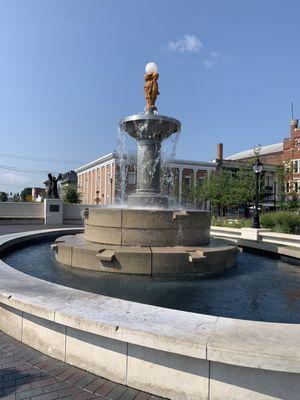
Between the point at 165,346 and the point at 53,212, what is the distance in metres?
25.3

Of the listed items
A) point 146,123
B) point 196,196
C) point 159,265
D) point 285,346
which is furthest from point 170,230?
point 196,196

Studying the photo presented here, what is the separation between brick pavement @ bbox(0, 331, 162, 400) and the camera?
3211mm

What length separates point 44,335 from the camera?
13.3ft

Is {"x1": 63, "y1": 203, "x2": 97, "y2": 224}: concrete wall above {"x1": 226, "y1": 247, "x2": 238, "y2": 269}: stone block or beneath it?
above

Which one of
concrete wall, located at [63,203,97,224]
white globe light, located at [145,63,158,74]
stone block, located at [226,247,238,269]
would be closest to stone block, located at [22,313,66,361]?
stone block, located at [226,247,238,269]

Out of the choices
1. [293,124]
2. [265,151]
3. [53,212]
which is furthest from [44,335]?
[265,151]

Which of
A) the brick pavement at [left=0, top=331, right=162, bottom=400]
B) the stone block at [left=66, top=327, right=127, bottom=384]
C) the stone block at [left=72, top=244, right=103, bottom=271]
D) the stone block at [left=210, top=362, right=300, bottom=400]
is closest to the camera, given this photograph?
the stone block at [left=210, top=362, right=300, bottom=400]

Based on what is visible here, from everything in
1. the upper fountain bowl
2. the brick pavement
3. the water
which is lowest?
the brick pavement

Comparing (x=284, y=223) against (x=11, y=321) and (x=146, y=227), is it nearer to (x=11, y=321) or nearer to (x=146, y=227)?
(x=146, y=227)

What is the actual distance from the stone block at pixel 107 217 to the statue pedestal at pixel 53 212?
1837cm

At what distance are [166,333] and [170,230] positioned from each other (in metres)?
5.69

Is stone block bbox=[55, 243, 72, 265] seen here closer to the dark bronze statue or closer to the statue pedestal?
the statue pedestal

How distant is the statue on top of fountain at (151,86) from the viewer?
42.5 feet

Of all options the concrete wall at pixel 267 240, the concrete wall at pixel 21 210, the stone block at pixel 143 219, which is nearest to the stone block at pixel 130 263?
the stone block at pixel 143 219
